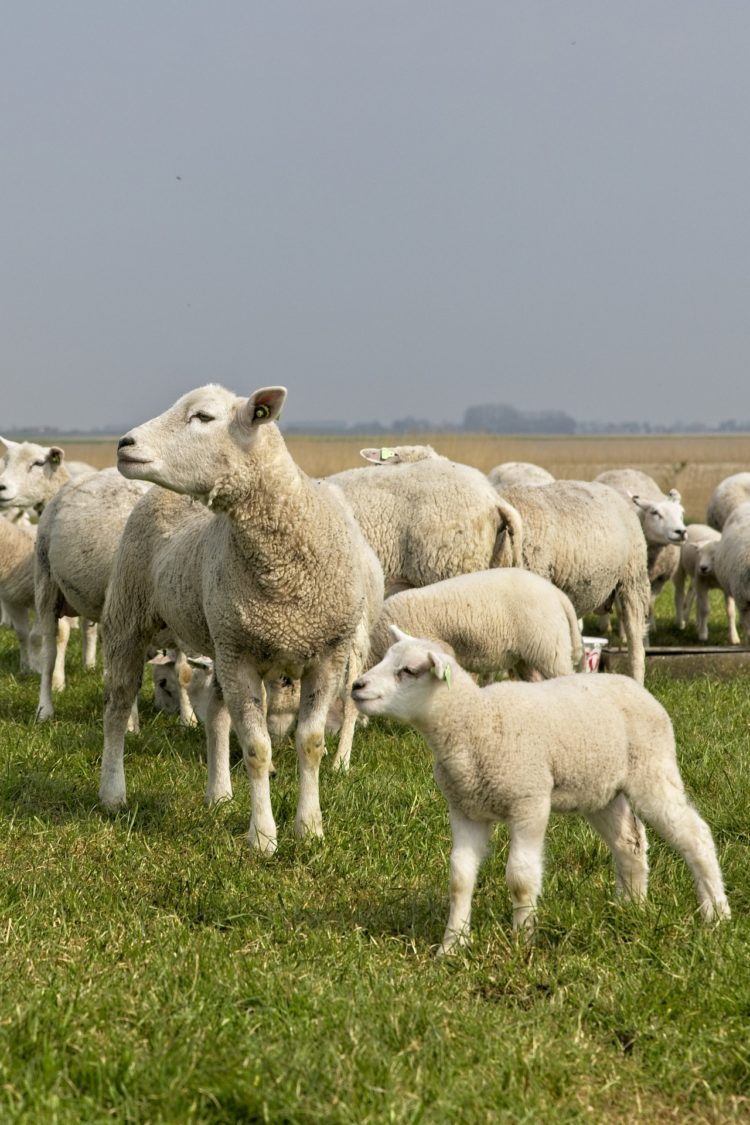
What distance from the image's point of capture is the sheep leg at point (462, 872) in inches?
168

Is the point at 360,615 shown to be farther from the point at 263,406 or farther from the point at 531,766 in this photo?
the point at 531,766

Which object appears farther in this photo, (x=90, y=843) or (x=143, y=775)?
(x=143, y=775)

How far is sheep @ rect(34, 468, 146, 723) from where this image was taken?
8289 mm

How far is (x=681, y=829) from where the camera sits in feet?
14.8

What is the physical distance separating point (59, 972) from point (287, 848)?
1.62 metres

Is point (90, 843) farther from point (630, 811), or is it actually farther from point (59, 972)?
point (630, 811)

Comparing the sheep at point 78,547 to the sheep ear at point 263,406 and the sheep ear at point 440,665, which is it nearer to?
the sheep ear at point 263,406

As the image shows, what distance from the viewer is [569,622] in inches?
302

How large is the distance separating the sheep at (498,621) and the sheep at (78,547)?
77.5 inches

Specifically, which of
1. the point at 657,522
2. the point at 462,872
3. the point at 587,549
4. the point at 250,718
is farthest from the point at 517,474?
the point at 462,872

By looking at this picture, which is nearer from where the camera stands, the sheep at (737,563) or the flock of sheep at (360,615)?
the flock of sheep at (360,615)

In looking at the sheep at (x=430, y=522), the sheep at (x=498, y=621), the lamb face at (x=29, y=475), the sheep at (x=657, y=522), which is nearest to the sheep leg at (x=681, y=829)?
the sheep at (x=498, y=621)

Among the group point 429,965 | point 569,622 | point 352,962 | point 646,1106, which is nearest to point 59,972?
point 352,962

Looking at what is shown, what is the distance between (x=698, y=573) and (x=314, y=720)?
8.16 m
